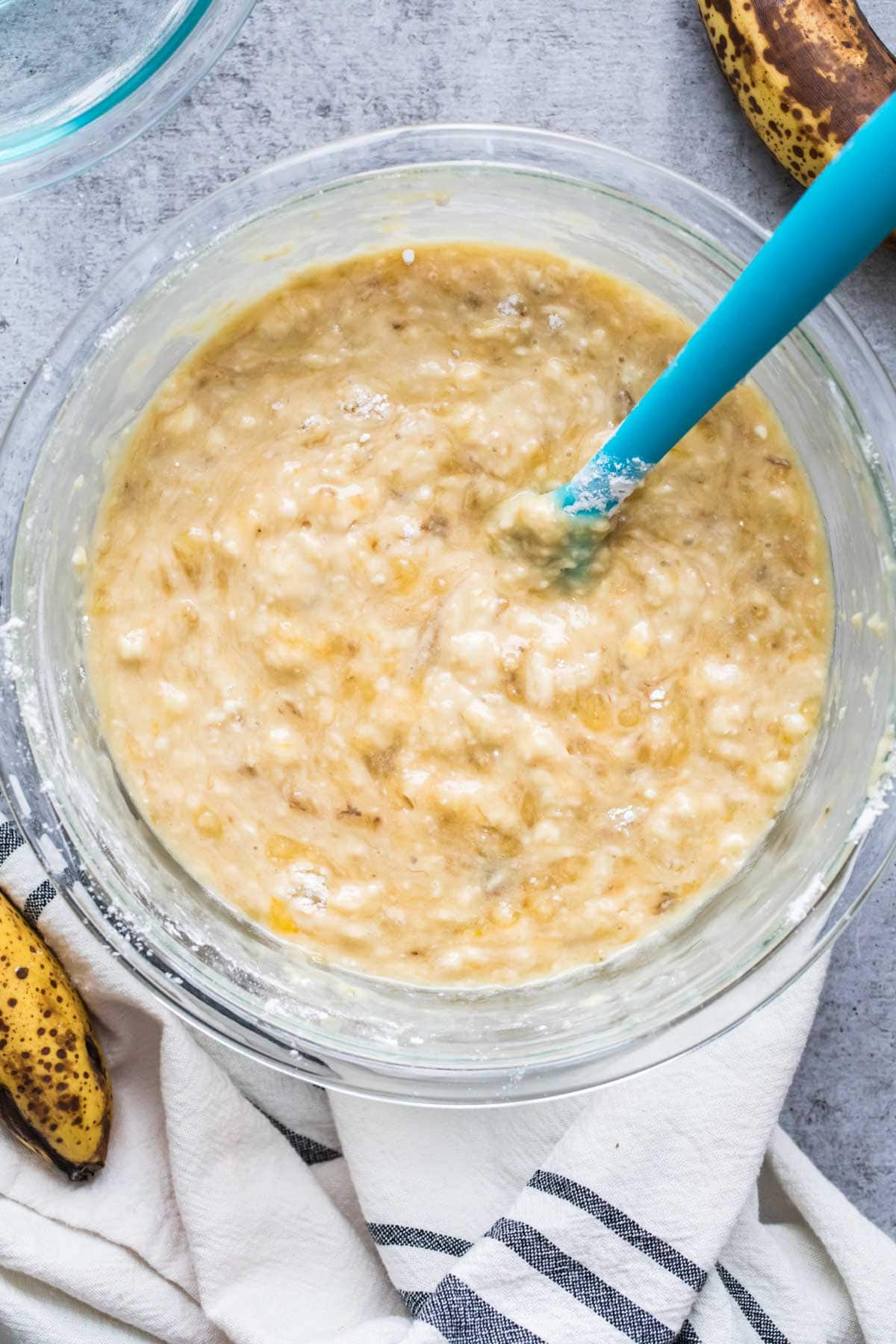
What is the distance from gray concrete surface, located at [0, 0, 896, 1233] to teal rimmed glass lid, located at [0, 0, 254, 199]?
3 centimetres

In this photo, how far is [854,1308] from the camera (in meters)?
1.61

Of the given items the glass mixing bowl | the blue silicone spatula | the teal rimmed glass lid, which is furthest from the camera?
the teal rimmed glass lid

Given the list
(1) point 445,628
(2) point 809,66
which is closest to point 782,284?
(1) point 445,628

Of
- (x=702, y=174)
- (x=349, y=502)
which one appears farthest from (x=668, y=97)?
(x=349, y=502)

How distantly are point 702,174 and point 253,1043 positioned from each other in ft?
3.91

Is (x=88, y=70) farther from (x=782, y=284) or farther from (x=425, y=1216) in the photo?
(x=425, y=1216)

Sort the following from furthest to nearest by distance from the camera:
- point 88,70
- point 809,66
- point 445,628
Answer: point 88,70
point 809,66
point 445,628

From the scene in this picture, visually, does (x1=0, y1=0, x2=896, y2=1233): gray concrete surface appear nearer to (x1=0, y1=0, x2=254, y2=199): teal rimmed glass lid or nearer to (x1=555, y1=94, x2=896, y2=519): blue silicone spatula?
(x1=0, y1=0, x2=254, y2=199): teal rimmed glass lid

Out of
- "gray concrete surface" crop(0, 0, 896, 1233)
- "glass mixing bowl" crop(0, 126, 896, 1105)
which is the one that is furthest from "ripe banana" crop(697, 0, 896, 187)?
"glass mixing bowl" crop(0, 126, 896, 1105)

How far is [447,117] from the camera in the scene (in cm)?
167

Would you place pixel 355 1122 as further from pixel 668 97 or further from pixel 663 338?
pixel 668 97

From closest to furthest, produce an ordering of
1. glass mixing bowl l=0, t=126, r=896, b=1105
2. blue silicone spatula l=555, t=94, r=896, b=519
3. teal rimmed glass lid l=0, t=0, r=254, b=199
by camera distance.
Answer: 1. blue silicone spatula l=555, t=94, r=896, b=519
2. glass mixing bowl l=0, t=126, r=896, b=1105
3. teal rimmed glass lid l=0, t=0, r=254, b=199

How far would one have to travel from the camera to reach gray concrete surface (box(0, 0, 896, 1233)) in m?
1.66

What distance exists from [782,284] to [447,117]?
0.83 metres
